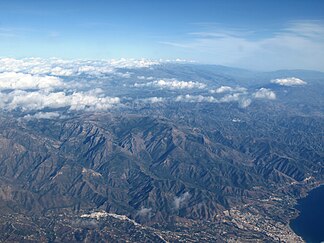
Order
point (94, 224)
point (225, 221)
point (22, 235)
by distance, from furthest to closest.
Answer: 1. point (225, 221)
2. point (94, 224)
3. point (22, 235)

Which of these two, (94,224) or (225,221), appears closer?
(94,224)

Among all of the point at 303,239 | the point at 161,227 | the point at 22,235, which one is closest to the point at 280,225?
the point at 303,239

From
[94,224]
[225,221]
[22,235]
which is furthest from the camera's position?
[225,221]

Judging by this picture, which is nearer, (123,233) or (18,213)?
(123,233)

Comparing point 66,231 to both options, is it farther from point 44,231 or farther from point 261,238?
point 261,238

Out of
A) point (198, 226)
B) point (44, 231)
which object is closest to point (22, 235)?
point (44, 231)

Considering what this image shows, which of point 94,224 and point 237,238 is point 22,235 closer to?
point 94,224

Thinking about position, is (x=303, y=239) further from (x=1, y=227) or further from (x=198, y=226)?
(x=1, y=227)
